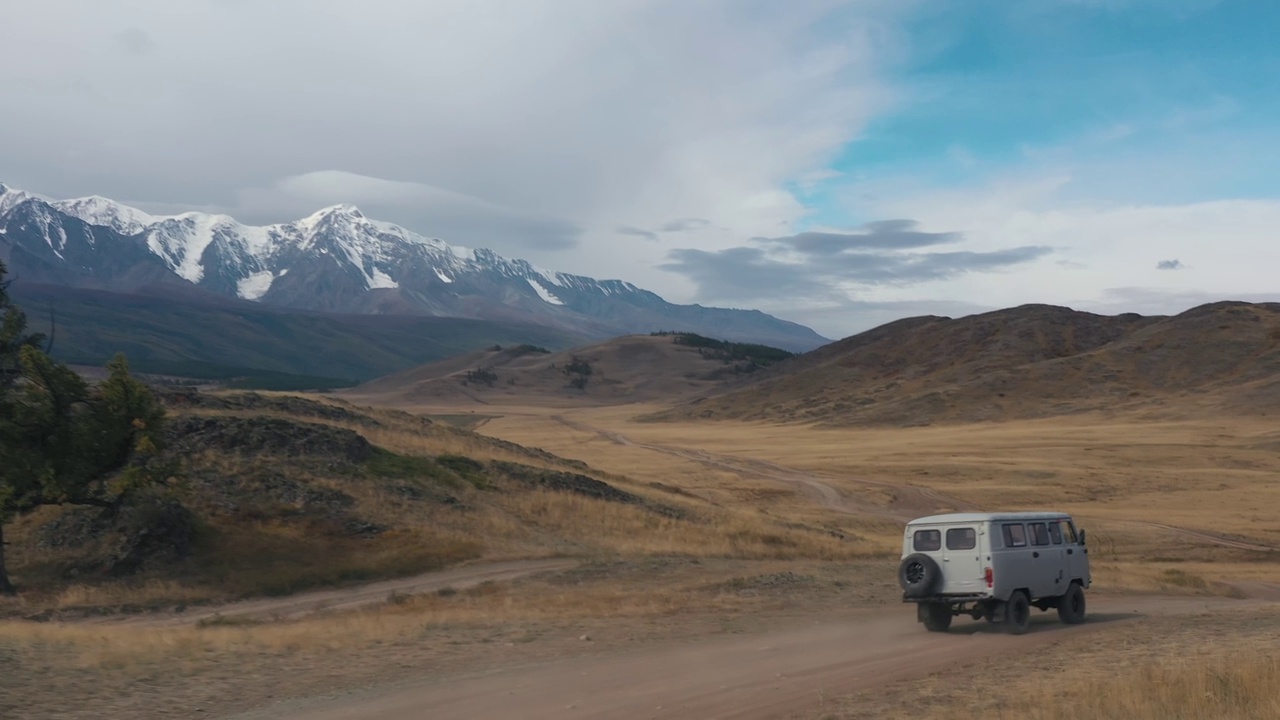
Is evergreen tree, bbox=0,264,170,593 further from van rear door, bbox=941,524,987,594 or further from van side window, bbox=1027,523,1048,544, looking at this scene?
van side window, bbox=1027,523,1048,544

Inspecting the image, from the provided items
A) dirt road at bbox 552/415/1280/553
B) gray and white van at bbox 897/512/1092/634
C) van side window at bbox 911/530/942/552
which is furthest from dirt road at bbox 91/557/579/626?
dirt road at bbox 552/415/1280/553

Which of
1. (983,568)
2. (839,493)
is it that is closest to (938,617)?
(983,568)

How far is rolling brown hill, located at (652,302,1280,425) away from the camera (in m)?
123

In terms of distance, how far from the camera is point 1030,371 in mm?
140625

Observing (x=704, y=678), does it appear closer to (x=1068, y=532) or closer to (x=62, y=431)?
(x=1068, y=532)

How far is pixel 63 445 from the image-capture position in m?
27.8

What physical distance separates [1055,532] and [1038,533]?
2.68ft

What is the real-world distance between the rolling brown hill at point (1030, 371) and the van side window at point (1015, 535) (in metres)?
97.5

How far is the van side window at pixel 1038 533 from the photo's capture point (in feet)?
72.2

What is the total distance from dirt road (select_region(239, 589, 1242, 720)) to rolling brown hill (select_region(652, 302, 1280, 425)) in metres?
101

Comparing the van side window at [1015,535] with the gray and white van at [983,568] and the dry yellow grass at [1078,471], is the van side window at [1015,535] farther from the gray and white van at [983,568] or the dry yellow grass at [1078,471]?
the dry yellow grass at [1078,471]

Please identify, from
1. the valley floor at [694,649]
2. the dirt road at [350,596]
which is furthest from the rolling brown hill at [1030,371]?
the dirt road at [350,596]

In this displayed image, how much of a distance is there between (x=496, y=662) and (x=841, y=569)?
56.2ft

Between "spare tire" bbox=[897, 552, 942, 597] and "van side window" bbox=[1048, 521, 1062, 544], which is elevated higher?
"van side window" bbox=[1048, 521, 1062, 544]
